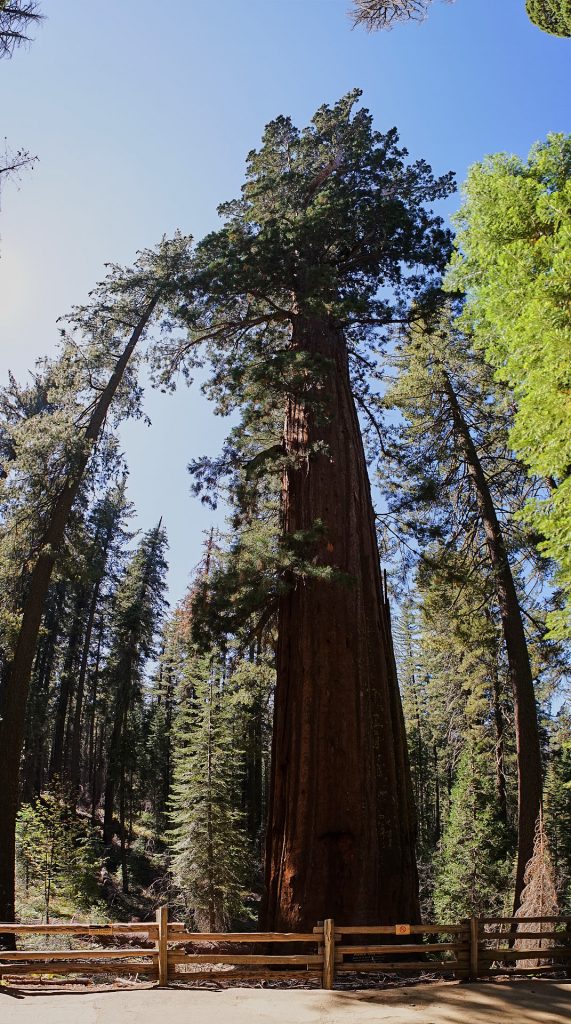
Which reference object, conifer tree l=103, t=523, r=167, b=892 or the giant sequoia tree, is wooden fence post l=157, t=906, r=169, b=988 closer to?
the giant sequoia tree

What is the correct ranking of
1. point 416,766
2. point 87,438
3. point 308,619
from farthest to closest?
point 416,766 < point 87,438 < point 308,619

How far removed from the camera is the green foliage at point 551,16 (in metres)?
9.22

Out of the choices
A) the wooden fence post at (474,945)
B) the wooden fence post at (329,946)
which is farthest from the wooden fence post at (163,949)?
the wooden fence post at (474,945)

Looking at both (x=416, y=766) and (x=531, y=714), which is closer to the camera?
(x=531, y=714)

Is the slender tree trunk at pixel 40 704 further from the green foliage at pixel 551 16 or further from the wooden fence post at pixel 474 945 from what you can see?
the green foliage at pixel 551 16

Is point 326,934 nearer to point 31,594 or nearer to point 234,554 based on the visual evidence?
point 234,554

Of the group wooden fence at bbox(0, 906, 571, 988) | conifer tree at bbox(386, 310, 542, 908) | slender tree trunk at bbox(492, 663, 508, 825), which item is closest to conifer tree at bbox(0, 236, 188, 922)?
wooden fence at bbox(0, 906, 571, 988)

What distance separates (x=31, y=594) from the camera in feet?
36.0

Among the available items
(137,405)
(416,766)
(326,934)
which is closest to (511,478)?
(137,405)

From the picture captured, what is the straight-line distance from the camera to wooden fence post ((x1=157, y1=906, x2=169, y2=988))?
6.94 m

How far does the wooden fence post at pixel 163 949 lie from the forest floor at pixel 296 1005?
243 mm

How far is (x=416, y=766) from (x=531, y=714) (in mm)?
28518

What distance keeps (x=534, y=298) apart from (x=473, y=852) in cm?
1983

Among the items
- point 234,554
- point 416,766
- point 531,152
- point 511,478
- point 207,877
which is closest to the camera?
point 531,152
